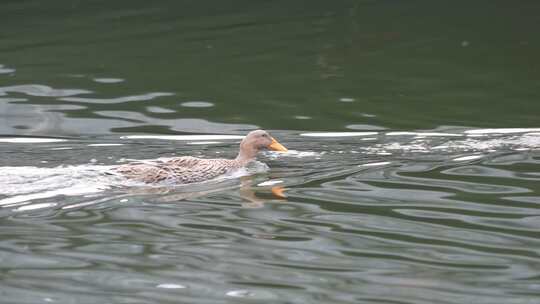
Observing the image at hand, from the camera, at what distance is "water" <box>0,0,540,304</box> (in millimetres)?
7473

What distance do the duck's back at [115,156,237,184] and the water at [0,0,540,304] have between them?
0.31 feet

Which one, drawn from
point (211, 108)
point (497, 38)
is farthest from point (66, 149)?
point (497, 38)

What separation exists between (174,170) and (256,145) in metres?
1.06

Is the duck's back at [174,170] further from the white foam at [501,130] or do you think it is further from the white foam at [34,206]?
the white foam at [501,130]

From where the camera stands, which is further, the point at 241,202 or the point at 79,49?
the point at 79,49

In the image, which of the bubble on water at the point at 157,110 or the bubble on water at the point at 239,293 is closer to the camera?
the bubble on water at the point at 239,293

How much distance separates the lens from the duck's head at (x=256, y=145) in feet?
37.4

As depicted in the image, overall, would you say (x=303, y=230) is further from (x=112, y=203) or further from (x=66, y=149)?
(x=66, y=149)

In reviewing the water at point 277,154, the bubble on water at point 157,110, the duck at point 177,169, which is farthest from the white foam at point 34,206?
the bubble on water at point 157,110

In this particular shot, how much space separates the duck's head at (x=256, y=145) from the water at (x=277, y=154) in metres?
0.27

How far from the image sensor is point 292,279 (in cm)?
733

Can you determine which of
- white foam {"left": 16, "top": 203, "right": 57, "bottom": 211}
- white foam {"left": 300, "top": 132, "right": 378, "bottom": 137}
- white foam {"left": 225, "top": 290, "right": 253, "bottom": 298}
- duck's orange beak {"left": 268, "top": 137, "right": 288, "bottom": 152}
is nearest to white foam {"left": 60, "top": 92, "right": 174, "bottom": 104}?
white foam {"left": 300, "top": 132, "right": 378, "bottom": 137}

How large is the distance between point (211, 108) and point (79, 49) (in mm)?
4041

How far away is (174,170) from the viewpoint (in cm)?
1061
